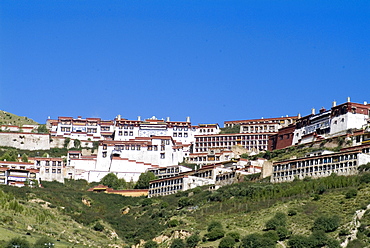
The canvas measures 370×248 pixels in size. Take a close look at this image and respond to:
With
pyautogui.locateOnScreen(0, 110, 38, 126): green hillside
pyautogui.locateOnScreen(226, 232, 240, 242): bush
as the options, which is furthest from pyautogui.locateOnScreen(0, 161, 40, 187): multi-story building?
pyautogui.locateOnScreen(0, 110, 38, 126): green hillside

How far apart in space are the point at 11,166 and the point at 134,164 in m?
18.9

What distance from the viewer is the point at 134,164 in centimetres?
12700

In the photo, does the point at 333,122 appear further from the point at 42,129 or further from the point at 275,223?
the point at 42,129

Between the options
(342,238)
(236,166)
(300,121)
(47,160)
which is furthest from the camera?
(300,121)

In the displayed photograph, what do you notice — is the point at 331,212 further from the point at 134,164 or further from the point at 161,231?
the point at 134,164

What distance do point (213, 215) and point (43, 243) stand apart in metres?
22.6

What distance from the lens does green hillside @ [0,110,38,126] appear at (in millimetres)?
161812

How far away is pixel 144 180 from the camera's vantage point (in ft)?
384

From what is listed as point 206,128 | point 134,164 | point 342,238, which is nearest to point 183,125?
point 206,128

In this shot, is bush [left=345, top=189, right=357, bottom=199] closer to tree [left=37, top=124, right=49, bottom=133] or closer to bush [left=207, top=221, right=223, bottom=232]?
bush [left=207, top=221, right=223, bottom=232]

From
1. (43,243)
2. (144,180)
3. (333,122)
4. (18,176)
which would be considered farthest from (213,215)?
(333,122)

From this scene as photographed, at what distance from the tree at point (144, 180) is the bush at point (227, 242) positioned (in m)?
34.3

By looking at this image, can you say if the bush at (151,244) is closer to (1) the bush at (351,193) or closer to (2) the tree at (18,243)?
(2) the tree at (18,243)

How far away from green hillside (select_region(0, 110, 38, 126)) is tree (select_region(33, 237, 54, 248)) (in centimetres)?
8156
